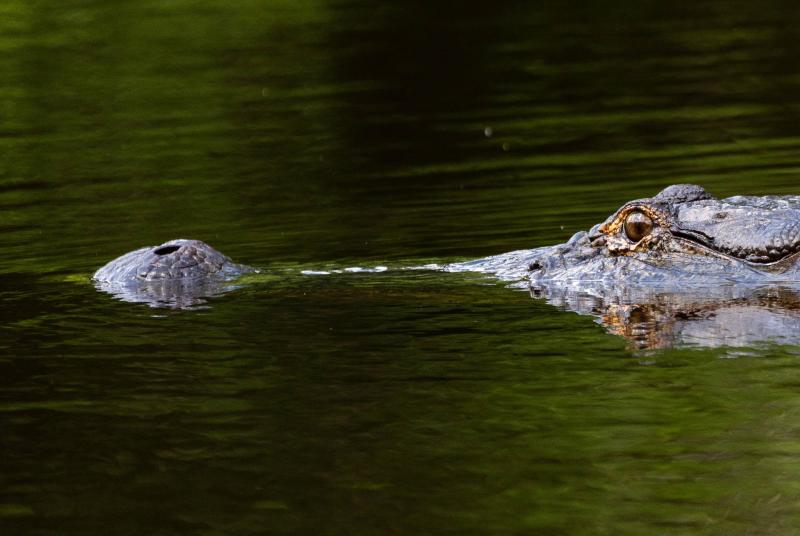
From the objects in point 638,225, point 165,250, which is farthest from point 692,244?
point 165,250

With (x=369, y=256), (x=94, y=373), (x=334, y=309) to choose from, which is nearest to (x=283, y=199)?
(x=369, y=256)

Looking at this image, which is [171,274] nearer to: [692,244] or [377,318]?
[377,318]

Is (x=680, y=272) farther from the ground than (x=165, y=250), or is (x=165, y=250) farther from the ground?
(x=165, y=250)

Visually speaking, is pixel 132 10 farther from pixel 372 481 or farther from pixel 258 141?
pixel 372 481

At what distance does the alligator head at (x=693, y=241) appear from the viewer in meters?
7.75

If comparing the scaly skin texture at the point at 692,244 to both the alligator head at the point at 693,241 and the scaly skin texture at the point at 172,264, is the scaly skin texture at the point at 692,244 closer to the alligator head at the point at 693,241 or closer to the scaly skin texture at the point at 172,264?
the alligator head at the point at 693,241

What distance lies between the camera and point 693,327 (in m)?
7.30

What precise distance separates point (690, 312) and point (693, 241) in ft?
1.97

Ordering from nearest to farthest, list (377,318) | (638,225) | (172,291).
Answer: (377,318) < (638,225) < (172,291)

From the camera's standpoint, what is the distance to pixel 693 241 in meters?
8.02

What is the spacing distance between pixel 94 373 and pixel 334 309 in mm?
1558

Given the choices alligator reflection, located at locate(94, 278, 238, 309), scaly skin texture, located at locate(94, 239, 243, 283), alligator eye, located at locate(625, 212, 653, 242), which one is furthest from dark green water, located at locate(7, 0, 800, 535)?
alligator eye, located at locate(625, 212, 653, 242)

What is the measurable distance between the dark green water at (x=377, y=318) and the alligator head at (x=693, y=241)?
565 millimetres

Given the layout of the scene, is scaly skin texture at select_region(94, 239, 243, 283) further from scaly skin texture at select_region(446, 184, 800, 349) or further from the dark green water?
scaly skin texture at select_region(446, 184, 800, 349)
